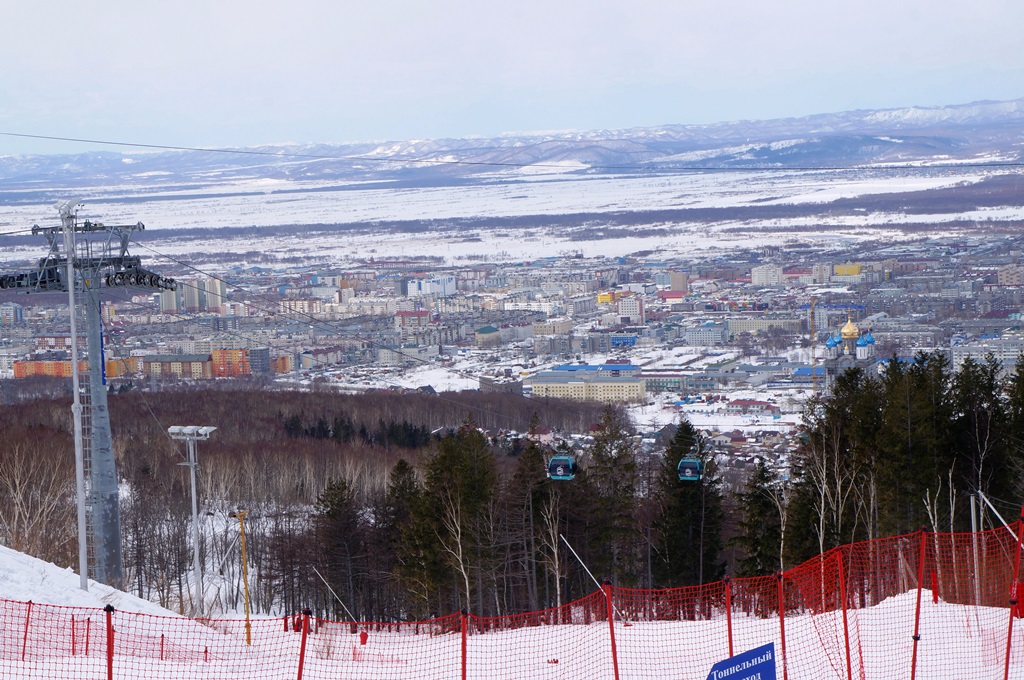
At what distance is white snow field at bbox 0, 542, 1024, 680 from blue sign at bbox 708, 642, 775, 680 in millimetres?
1474

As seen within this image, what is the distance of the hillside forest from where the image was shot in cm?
1830

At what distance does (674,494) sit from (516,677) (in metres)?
11.2

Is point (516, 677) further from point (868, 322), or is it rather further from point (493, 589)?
point (868, 322)

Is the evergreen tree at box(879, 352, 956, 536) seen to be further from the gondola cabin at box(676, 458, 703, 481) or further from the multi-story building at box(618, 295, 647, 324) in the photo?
the multi-story building at box(618, 295, 647, 324)

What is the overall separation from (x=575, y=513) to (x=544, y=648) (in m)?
9.55

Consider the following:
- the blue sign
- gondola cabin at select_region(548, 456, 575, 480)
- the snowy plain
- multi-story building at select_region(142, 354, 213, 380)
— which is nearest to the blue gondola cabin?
gondola cabin at select_region(548, 456, 575, 480)

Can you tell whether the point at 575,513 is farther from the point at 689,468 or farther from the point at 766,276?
the point at 766,276

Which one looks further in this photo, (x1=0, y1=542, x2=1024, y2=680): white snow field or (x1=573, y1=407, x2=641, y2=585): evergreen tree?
(x1=573, y1=407, x2=641, y2=585): evergreen tree

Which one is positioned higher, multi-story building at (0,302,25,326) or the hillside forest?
the hillside forest

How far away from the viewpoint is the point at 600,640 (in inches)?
440

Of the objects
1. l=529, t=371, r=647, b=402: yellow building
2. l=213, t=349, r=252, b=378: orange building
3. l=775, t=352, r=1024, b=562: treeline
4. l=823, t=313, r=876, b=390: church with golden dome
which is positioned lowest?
l=213, t=349, r=252, b=378: orange building

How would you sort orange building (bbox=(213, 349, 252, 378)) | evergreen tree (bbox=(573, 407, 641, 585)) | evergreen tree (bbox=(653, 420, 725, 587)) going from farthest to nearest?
orange building (bbox=(213, 349, 252, 378)), evergreen tree (bbox=(653, 420, 725, 587)), evergreen tree (bbox=(573, 407, 641, 585))

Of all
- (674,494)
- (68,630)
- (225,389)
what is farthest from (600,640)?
(225,389)

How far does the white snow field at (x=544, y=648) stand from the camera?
9.45m
